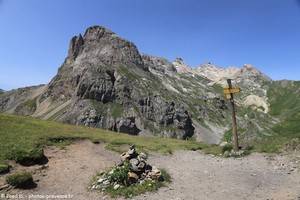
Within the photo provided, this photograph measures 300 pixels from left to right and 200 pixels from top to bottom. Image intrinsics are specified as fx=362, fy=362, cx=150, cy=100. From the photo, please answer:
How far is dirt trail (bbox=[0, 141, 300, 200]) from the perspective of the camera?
2608 cm

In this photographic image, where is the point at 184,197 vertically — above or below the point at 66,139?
below

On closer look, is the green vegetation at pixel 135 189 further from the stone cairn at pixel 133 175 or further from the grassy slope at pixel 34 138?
the grassy slope at pixel 34 138

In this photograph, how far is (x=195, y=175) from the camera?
105ft

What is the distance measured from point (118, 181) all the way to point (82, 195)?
9.50ft

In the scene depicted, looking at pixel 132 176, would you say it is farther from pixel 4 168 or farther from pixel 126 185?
pixel 4 168

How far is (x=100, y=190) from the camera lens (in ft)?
89.0

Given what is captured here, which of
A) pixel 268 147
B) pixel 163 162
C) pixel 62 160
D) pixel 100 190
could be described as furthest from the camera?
pixel 268 147

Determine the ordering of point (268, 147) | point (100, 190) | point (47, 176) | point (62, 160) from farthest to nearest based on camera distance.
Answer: point (268, 147) < point (62, 160) < point (47, 176) < point (100, 190)

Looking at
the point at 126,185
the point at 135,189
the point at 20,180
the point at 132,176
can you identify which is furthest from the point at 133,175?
the point at 20,180

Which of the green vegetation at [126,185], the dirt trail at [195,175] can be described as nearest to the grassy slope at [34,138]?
the dirt trail at [195,175]

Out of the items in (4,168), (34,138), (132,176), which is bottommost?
(4,168)

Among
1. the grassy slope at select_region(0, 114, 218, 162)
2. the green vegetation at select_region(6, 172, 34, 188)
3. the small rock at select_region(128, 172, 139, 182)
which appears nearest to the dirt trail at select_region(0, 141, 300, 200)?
the green vegetation at select_region(6, 172, 34, 188)

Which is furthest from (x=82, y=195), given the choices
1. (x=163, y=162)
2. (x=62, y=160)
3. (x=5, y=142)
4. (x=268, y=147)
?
(x=268, y=147)

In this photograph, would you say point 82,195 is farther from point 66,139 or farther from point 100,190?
point 66,139
